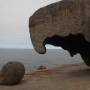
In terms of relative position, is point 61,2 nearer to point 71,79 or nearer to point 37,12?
point 37,12

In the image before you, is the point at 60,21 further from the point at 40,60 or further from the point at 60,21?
the point at 40,60

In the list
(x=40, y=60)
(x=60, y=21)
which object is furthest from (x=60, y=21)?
(x=40, y=60)

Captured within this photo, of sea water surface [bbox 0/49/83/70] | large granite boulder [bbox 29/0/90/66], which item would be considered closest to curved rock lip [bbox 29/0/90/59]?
large granite boulder [bbox 29/0/90/66]

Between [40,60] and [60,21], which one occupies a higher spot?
[60,21]

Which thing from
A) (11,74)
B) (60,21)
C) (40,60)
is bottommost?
(40,60)

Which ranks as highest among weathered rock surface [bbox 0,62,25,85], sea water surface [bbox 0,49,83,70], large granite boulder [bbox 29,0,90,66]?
large granite boulder [bbox 29,0,90,66]

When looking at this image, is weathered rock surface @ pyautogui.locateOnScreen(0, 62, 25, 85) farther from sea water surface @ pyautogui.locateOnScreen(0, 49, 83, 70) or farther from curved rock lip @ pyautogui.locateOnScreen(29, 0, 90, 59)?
sea water surface @ pyautogui.locateOnScreen(0, 49, 83, 70)

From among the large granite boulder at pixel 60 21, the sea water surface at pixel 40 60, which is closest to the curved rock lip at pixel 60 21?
the large granite boulder at pixel 60 21

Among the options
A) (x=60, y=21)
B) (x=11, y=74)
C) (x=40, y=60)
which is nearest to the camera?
(x=60, y=21)

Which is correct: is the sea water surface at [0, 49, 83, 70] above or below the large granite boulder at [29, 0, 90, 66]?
below

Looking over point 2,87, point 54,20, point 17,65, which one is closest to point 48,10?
point 54,20

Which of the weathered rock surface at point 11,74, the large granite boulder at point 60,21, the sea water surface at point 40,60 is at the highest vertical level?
the large granite boulder at point 60,21

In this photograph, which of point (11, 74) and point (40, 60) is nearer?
point (11, 74)

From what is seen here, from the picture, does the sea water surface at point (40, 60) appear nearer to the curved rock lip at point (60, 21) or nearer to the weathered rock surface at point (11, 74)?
the curved rock lip at point (60, 21)
